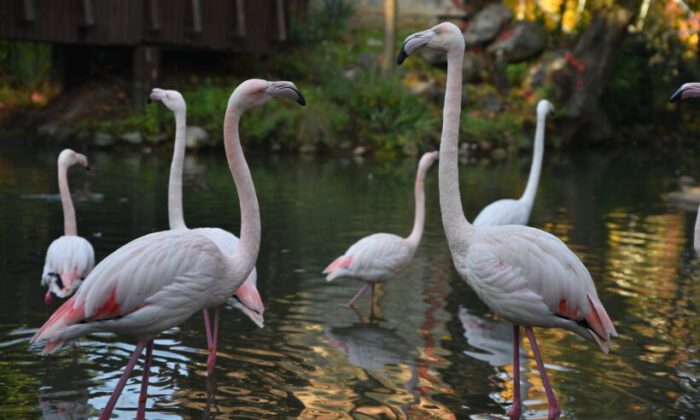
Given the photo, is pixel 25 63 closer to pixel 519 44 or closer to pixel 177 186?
pixel 519 44

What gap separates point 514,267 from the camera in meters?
5.38

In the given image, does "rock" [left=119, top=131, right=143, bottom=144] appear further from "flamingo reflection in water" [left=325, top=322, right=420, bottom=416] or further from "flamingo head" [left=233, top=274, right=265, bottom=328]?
"flamingo head" [left=233, top=274, right=265, bottom=328]

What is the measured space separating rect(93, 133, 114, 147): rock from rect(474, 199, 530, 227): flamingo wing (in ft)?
51.2

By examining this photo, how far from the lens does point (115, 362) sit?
21.7 ft

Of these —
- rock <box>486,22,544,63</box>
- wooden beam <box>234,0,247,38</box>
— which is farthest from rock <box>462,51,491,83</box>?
wooden beam <box>234,0,247,38</box>

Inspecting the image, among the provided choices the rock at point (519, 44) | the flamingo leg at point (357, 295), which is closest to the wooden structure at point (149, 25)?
the rock at point (519, 44)

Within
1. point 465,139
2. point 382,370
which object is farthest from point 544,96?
point 382,370

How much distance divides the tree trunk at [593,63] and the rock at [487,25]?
254 centimetres

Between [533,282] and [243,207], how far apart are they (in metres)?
1.69

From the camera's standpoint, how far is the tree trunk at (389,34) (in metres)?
26.8

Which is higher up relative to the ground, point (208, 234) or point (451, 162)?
point (451, 162)

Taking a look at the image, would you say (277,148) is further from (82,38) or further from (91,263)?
(91,263)

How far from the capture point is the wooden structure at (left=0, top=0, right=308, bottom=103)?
2178cm

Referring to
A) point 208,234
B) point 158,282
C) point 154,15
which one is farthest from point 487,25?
point 158,282
